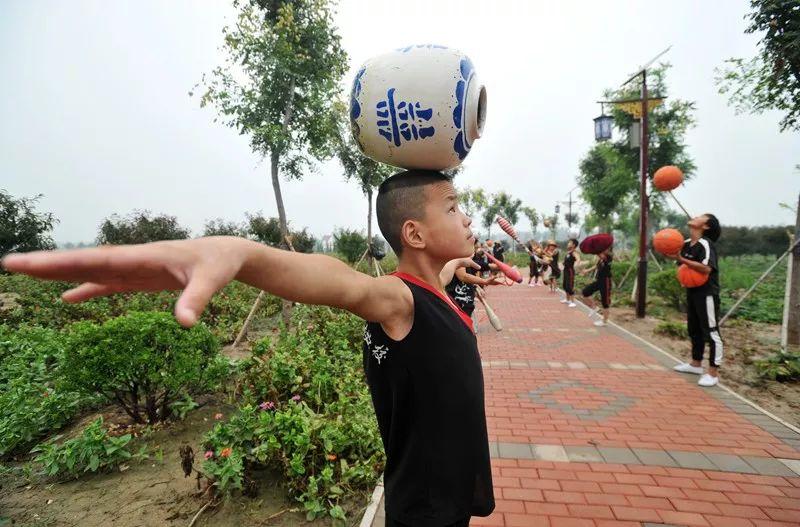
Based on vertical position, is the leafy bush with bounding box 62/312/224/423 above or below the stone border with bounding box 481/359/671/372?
above

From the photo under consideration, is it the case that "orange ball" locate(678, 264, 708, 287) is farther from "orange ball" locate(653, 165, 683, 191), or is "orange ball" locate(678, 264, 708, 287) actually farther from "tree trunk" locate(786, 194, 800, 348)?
"tree trunk" locate(786, 194, 800, 348)

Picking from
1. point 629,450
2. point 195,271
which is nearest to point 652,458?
point 629,450

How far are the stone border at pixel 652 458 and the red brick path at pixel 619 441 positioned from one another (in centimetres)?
7

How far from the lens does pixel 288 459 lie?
10.1 ft

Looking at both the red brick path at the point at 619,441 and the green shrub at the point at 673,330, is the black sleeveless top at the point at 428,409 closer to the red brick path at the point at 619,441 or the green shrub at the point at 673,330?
the red brick path at the point at 619,441

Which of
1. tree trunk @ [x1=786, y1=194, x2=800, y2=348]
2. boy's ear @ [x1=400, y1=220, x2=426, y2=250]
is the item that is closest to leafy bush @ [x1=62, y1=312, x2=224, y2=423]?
boy's ear @ [x1=400, y1=220, x2=426, y2=250]

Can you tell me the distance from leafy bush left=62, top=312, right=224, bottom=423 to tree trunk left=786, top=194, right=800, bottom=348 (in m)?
8.20

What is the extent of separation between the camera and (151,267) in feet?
2.46

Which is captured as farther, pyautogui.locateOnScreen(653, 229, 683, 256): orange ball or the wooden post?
the wooden post

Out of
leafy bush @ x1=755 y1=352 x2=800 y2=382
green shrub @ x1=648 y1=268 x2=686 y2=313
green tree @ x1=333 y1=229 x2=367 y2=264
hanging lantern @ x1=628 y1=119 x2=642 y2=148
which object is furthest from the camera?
green tree @ x1=333 y1=229 x2=367 y2=264

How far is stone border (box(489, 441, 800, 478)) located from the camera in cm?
338

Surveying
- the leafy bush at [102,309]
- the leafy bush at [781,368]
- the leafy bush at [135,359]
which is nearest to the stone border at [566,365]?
the leafy bush at [781,368]

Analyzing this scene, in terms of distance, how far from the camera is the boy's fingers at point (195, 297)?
2.14ft

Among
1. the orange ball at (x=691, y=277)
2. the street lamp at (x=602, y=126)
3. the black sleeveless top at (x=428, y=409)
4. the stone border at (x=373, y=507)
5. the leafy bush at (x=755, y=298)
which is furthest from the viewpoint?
the street lamp at (x=602, y=126)
